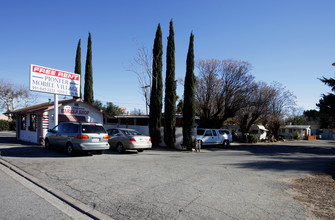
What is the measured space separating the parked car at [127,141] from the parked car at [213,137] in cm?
687

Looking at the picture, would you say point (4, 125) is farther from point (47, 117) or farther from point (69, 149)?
point (69, 149)

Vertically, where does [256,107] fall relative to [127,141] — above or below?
above

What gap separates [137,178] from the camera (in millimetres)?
7695

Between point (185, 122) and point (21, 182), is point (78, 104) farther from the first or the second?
point (21, 182)

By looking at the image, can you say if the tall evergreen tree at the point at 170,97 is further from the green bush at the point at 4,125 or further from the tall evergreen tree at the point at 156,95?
the green bush at the point at 4,125

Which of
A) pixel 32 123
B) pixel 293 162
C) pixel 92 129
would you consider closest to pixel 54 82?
pixel 32 123

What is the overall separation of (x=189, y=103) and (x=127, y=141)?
704cm

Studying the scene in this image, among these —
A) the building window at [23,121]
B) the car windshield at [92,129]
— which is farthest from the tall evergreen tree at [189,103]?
the building window at [23,121]

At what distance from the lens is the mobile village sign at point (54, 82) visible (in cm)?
1672

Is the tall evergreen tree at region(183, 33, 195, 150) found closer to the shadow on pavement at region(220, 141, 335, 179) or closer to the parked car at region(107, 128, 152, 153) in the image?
the shadow on pavement at region(220, 141, 335, 179)

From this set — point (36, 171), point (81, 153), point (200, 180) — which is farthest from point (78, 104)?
point (200, 180)

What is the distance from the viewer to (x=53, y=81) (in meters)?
17.9

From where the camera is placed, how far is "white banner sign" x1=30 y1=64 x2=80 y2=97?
1672 centimetres

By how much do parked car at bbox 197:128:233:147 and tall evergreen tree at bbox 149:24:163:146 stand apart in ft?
11.7
